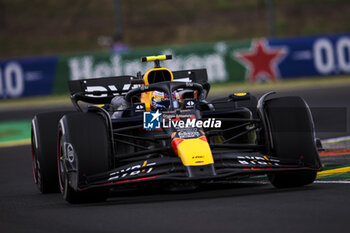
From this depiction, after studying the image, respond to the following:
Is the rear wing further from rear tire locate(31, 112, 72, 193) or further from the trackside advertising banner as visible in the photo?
the trackside advertising banner

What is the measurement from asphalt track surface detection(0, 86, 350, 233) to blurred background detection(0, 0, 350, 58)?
4203cm

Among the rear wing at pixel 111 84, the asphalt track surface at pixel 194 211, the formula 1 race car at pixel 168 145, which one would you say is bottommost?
the asphalt track surface at pixel 194 211

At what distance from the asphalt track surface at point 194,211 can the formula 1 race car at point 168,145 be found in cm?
23

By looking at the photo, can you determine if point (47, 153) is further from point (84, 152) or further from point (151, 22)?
point (151, 22)

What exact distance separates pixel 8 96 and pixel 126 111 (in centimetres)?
1847

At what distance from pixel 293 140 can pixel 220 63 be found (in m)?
20.0

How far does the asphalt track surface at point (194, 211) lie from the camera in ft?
23.2

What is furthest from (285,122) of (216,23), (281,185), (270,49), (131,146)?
(216,23)

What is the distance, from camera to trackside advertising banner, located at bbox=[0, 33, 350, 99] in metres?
28.1

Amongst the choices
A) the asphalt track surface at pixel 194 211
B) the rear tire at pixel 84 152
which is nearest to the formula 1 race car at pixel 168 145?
the rear tire at pixel 84 152

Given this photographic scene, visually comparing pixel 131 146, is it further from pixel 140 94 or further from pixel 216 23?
pixel 216 23

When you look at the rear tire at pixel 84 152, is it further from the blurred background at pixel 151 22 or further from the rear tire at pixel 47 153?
the blurred background at pixel 151 22

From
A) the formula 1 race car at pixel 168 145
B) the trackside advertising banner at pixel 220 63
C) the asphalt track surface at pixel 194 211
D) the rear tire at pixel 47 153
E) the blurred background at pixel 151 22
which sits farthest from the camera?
the blurred background at pixel 151 22

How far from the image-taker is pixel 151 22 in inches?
2141
